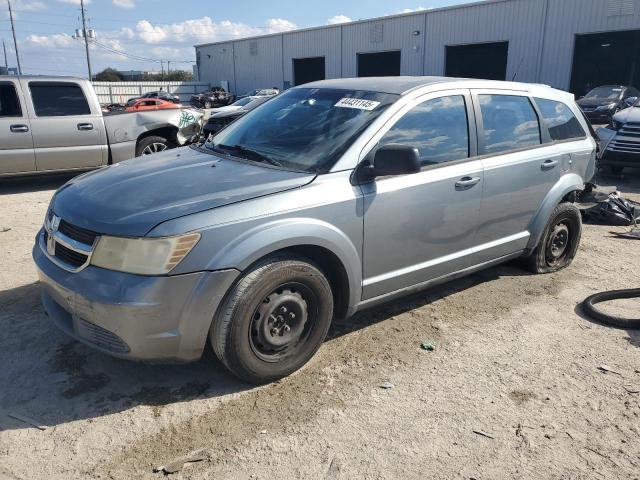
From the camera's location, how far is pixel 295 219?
121 inches

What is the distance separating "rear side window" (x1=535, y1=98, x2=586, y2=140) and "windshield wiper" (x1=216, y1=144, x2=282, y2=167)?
8.74 feet

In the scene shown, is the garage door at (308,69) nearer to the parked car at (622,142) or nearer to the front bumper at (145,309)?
the parked car at (622,142)

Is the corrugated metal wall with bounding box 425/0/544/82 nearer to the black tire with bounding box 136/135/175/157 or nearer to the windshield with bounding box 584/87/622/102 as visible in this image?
the windshield with bounding box 584/87/622/102

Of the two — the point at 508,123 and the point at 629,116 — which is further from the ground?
the point at 508,123

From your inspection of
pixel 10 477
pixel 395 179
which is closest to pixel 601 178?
pixel 395 179

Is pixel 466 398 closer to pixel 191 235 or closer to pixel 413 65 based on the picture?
pixel 191 235

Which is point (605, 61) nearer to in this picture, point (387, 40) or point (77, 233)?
point (387, 40)

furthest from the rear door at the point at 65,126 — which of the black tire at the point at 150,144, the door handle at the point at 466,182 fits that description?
the door handle at the point at 466,182

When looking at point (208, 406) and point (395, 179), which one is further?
point (395, 179)

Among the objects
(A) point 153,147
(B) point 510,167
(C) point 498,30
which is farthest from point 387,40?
(B) point 510,167

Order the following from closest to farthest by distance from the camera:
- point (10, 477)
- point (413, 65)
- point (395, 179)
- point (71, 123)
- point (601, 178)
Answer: point (10, 477) → point (395, 179) → point (71, 123) → point (601, 178) → point (413, 65)

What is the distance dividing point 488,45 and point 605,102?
53.0 feet

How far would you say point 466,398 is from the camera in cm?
316

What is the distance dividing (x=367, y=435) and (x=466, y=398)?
0.71m
